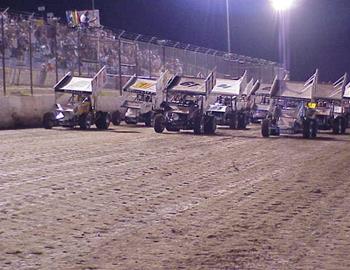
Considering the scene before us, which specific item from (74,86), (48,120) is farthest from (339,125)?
(48,120)

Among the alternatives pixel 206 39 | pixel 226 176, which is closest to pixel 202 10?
pixel 206 39

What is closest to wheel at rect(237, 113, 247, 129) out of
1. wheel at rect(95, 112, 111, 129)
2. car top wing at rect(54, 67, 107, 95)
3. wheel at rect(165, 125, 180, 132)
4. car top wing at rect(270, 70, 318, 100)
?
car top wing at rect(270, 70, 318, 100)

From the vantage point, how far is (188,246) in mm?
7434

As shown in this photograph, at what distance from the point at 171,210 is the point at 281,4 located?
2129 inches

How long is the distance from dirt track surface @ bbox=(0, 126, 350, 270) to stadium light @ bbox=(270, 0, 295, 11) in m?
45.1

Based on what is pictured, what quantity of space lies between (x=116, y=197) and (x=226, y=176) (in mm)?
3387

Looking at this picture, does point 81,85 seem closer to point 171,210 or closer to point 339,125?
point 339,125

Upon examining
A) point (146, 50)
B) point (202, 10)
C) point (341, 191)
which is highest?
point (202, 10)

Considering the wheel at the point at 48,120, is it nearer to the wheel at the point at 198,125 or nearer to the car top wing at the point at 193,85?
the car top wing at the point at 193,85

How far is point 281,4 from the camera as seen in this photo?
6150 cm

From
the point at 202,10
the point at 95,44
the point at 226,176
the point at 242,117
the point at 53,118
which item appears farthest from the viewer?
the point at 202,10

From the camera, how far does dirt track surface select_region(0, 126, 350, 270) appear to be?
6996 mm

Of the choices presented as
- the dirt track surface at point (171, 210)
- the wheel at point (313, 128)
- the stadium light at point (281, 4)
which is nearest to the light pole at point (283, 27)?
the stadium light at point (281, 4)

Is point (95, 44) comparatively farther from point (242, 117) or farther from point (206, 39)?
point (206, 39)
